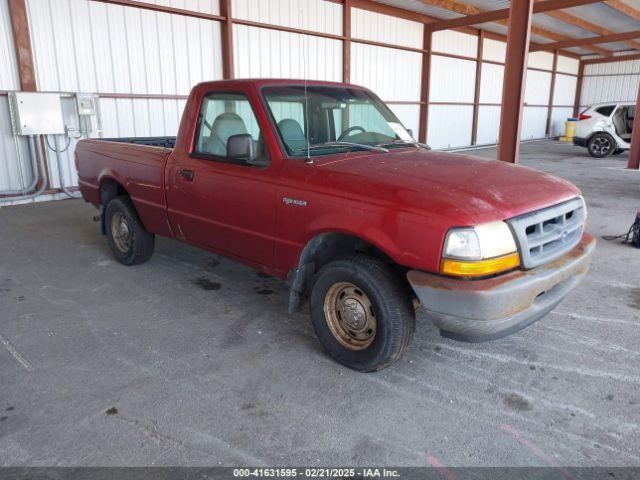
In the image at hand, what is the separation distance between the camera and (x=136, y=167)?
4.66 meters

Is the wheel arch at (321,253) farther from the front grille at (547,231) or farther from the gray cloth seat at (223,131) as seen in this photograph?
the gray cloth seat at (223,131)

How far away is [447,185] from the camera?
281 centimetres

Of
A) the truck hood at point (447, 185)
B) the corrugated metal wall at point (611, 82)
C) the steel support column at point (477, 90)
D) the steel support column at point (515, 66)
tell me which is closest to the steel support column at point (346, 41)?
the steel support column at point (515, 66)

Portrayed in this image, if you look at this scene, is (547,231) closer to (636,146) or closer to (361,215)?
(361,215)

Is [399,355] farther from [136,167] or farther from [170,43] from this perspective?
[170,43]

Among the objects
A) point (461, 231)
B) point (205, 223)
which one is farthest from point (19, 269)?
point (461, 231)

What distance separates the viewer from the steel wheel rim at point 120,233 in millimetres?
5129

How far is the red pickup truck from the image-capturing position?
259 cm

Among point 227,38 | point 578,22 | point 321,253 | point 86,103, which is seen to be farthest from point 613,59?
point 321,253

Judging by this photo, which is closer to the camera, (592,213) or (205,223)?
(205,223)

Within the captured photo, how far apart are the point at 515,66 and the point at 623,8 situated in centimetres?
1122

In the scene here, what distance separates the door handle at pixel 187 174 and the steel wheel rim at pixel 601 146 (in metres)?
16.3

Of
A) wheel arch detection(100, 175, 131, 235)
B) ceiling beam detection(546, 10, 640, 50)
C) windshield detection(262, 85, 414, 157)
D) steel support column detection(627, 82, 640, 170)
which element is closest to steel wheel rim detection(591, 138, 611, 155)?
steel support column detection(627, 82, 640, 170)

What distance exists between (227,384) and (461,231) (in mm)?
1669
